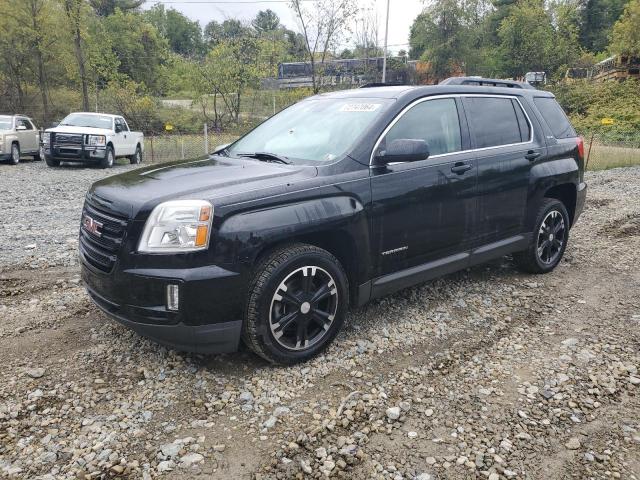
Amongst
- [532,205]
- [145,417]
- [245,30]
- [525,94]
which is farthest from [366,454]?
[245,30]

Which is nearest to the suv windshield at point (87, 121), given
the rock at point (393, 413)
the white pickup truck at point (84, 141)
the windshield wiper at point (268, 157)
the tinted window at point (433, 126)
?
the white pickup truck at point (84, 141)

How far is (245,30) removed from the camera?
3183 cm

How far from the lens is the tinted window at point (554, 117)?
5352mm

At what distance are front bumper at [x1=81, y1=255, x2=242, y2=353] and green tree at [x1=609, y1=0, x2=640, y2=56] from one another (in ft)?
149

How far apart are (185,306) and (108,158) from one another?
583 inches

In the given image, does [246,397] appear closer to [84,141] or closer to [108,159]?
[84,141]

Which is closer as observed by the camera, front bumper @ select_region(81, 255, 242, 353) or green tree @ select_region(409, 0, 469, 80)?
front bumper @ select_region(81, 255, 242, 353)

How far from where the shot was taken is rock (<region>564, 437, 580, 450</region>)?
2.69 m

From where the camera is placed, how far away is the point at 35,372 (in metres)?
3.31

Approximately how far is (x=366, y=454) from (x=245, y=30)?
107 ft

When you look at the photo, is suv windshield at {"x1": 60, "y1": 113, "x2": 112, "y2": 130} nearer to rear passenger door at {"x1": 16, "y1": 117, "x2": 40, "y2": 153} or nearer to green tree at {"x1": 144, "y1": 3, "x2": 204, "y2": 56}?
rear passenger door at {"x1": 16, "y1": 117, "x2": 40, "y2": 153}

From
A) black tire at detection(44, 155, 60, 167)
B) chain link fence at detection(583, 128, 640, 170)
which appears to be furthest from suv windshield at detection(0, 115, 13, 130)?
chain link fence at detection(583, 128, 640, 170)

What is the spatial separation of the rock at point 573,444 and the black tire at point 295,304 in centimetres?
Answer: 154

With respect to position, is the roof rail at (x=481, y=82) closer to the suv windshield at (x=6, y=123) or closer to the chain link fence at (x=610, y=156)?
the chain link fence at (x=610, y=156)
